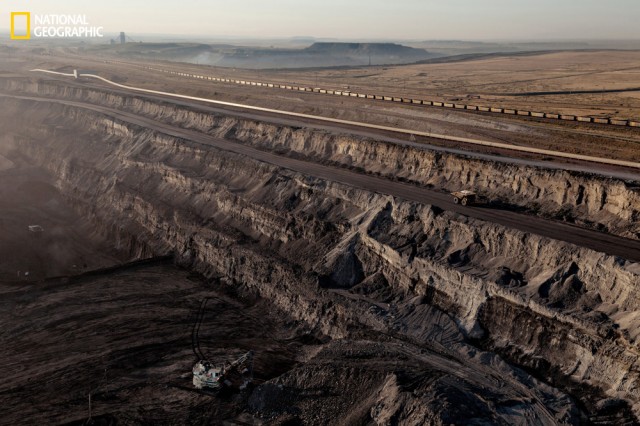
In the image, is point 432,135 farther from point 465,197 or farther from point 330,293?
point 330,293

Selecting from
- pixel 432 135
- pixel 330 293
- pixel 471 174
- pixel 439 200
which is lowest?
pixel 330 293

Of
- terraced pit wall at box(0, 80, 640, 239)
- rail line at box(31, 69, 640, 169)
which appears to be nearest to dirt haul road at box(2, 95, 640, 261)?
terraced pit wall at box(0, 80, 640, 239)

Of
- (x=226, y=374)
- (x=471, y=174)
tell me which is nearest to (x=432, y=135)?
(x=471, y=174)

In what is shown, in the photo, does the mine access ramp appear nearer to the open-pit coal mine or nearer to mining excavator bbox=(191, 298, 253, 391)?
the open-pit coal mine

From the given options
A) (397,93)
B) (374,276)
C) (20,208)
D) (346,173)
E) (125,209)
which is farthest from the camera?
(397,93)

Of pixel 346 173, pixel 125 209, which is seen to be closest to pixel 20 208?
pixel 125 209

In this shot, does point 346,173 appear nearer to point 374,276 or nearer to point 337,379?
point 374,276
